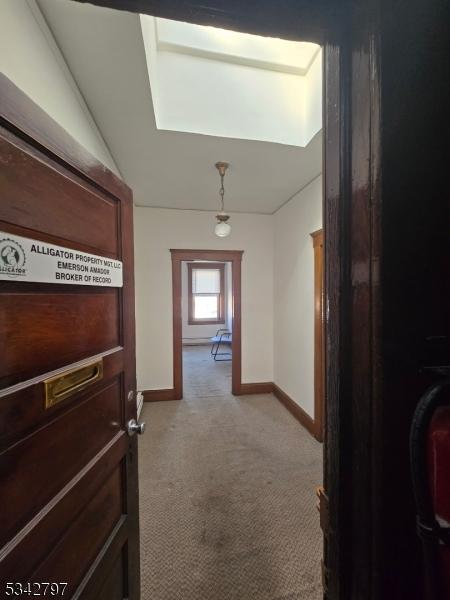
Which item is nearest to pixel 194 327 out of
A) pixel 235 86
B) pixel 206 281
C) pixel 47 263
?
pixel 206 281

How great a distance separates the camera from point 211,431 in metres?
2.76

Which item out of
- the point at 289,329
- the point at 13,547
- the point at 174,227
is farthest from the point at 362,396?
the point at 174,227

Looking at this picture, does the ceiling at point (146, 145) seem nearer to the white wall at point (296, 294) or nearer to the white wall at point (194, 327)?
the white wall at point (296, 294)

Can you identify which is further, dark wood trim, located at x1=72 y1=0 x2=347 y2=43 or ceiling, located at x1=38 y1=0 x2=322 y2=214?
ceiling, located at x1=38 y1=0 x2=322 y2=214

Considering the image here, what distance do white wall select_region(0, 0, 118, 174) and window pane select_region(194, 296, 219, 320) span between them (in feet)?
19.9

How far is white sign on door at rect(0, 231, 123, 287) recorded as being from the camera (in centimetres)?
60

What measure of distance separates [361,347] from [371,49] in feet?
1.70

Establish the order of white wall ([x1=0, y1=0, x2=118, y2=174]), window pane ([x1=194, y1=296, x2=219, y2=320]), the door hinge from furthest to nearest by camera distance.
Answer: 1. window pane ([x1=194, y1=296, x2=219, y2=320])
2. white wall ([x1=0, y1=0, x2=118, y2=174])
3. the door hinge

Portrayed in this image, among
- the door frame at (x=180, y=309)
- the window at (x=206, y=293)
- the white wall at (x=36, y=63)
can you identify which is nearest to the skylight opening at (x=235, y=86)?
the white wall at (x=36, y=63)

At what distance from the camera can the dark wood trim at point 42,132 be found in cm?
60

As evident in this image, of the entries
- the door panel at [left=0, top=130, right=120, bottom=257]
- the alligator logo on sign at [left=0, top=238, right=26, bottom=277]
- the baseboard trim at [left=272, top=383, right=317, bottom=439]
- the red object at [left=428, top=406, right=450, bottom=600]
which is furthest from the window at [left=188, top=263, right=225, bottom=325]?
the red object at [left=428, top=406, right=450, bottom=600]

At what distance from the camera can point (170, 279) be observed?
3.55 meters

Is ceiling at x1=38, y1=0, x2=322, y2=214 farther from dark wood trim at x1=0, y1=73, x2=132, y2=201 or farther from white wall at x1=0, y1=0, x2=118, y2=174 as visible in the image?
dark wood trim at x1=0, y1=73, x2=132, y2=201

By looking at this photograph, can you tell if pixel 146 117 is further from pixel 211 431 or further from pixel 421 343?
pixel 211 431
